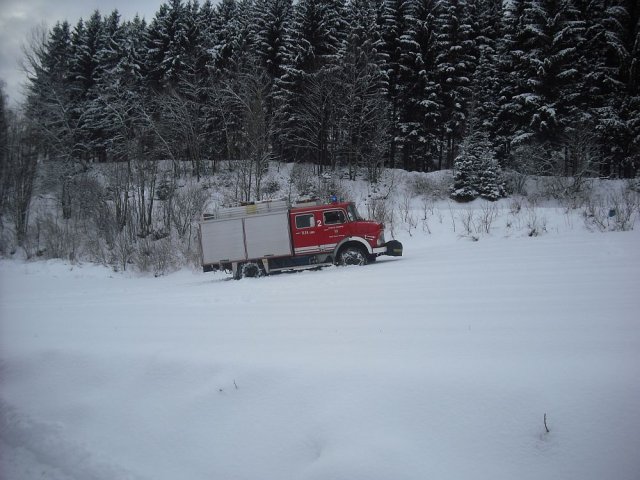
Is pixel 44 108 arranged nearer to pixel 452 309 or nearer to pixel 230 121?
pixel 230 121

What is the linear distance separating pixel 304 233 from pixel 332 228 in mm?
1113

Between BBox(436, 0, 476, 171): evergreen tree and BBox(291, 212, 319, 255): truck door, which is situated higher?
BBox(436, 0, 476, 171): evergreen tree

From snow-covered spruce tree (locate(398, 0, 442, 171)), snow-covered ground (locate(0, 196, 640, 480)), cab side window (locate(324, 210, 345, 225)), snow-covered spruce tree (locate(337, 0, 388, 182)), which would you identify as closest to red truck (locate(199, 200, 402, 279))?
cab side window (locate(324, 210, 345, 225))

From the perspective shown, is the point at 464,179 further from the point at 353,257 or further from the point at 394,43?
the point at 353,257

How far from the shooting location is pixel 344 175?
30734 mm

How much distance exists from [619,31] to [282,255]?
29.3 meters

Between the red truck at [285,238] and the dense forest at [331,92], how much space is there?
474 inches

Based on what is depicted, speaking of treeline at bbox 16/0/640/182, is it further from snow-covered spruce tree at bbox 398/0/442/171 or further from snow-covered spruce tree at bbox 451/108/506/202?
snow-covered spruce tree at bbox 451/108/506/202

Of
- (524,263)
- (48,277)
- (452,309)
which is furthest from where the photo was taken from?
(48,277)

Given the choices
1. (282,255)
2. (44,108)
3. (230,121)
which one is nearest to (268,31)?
(230,121)

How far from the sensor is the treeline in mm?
25797

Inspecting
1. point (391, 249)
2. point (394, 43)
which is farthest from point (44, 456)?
point (394, 43)

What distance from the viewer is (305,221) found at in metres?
14.1

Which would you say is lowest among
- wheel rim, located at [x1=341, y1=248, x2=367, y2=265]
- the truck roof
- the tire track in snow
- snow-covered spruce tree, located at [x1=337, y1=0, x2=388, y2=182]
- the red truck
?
the tire track in snow
